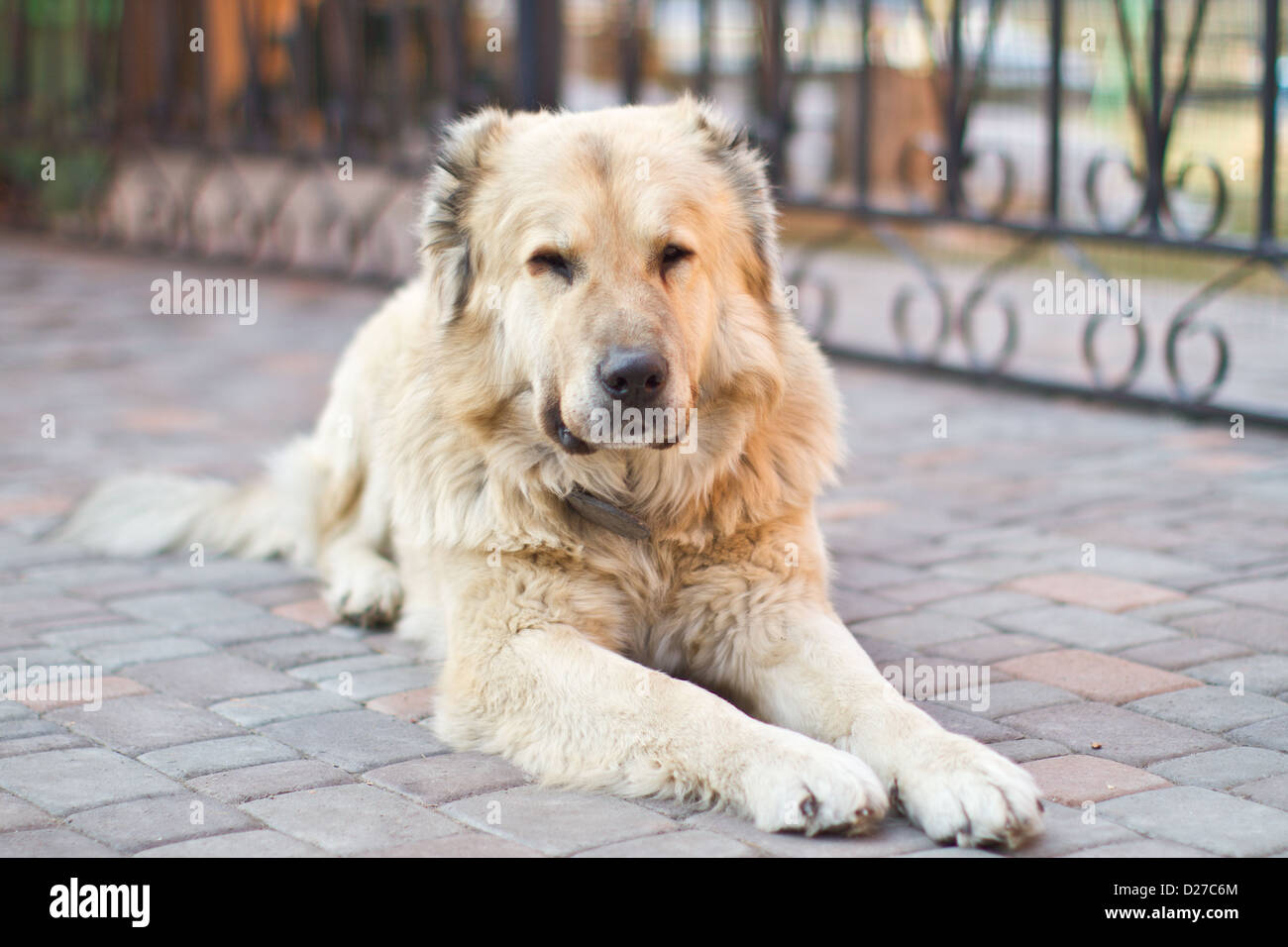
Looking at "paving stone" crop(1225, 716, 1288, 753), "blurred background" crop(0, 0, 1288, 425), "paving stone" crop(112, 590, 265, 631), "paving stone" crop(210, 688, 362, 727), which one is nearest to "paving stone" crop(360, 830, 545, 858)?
"paving stone" crop(210, 688, 362, 727)

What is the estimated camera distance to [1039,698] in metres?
3.59

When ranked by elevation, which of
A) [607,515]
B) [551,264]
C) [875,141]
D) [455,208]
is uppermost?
[875,141]

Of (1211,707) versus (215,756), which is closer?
(215,756)

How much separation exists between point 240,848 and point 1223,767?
1973 mm

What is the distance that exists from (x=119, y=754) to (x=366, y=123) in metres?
8.67

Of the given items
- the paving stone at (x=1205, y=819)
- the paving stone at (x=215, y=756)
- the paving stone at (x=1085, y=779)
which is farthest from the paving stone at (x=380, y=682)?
the paving stone at (x=1205, y=819)

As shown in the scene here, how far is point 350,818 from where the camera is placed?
2934 millimetres

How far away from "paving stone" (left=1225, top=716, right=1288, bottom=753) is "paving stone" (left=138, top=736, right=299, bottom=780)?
2.06 metres

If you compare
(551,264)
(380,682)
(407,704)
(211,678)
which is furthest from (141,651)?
(551,264)

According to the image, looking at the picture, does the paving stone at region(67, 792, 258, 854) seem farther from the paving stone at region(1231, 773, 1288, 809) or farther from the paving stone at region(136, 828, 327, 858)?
the paving stone at region(1231, 773, 1288, 809)

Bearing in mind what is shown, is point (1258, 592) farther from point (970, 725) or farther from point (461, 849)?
point (461, 849)

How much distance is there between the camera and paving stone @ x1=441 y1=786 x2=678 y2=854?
2840 mm

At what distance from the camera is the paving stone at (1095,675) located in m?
3.62
